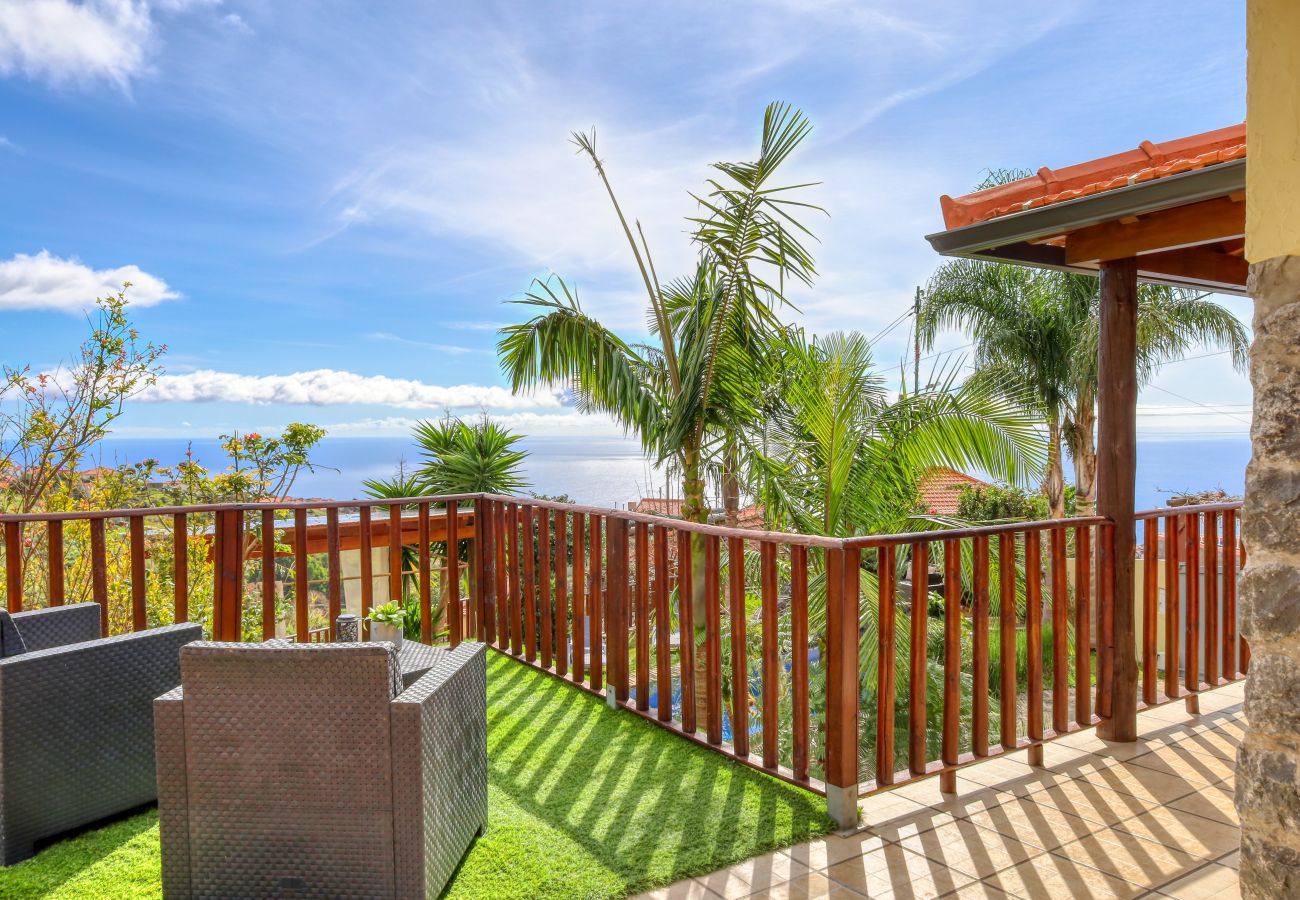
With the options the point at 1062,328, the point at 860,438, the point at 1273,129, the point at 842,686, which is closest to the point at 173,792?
the point at 842,686

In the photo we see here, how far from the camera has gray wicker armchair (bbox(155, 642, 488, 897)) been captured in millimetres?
1856

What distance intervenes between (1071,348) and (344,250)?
70.6 ft

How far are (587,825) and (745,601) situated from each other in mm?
966

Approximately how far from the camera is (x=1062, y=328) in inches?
587

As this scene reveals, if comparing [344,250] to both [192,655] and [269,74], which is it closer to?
[269,74]

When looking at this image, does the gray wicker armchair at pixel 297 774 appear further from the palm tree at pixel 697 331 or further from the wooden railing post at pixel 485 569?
the palm tree at pixel 697 331

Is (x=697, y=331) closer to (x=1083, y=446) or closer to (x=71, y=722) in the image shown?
(x=71, y=722)

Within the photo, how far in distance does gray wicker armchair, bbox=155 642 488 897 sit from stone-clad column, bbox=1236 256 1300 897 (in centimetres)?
169

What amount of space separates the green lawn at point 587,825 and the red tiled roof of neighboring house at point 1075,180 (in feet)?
7.72

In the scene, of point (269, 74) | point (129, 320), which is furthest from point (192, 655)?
point (269, 74)

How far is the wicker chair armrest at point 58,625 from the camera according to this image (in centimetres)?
251

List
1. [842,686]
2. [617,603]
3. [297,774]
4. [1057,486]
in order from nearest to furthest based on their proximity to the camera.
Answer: [297,774] → [842,686] → [617,603] → [1057,486]

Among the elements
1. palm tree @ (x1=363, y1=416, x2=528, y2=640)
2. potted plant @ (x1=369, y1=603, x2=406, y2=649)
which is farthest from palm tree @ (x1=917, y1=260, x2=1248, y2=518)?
potted plant @ (x1=369, y1=603, x2=406, y2=649)

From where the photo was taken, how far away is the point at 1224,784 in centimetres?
282
